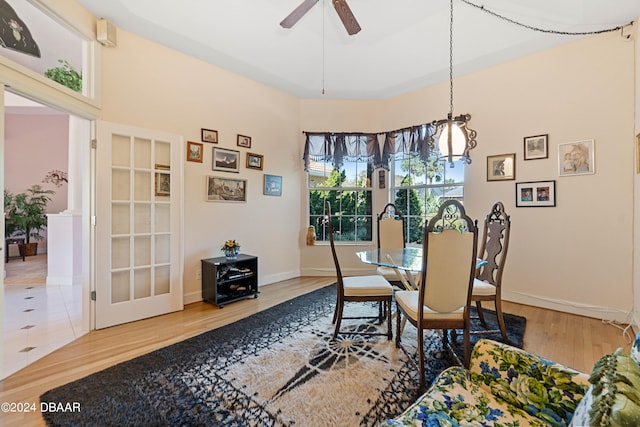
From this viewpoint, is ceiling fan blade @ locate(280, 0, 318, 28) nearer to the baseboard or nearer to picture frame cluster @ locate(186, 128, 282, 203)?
picture frame cluster @ locate(186, 128, 282, 203)

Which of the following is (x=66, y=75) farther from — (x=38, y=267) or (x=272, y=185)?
(x=38, y=267)

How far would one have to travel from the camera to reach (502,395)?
1.12 meters

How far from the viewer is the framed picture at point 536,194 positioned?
3.26 m

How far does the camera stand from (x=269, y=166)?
436 centimetres

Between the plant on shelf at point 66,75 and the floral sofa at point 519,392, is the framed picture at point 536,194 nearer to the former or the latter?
the floral sofa at point 519,392

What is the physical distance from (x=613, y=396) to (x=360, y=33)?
3.45m

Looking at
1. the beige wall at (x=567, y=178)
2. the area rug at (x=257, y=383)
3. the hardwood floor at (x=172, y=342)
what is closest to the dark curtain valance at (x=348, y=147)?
the beige wall at (x=567, y=178)

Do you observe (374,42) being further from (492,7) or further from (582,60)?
(582,60)

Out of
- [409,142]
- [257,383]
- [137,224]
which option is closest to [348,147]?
[409,142]

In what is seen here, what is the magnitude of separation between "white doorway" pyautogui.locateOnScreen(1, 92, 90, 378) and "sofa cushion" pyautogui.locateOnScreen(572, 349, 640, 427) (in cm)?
317

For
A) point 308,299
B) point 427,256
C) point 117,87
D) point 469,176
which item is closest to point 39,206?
point 117,87

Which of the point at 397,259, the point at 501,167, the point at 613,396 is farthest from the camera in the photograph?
the point at 501,167

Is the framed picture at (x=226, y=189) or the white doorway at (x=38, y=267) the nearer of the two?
the white doorway at (x=38, y=267)

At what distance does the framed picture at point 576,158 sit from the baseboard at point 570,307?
144 centimetres
